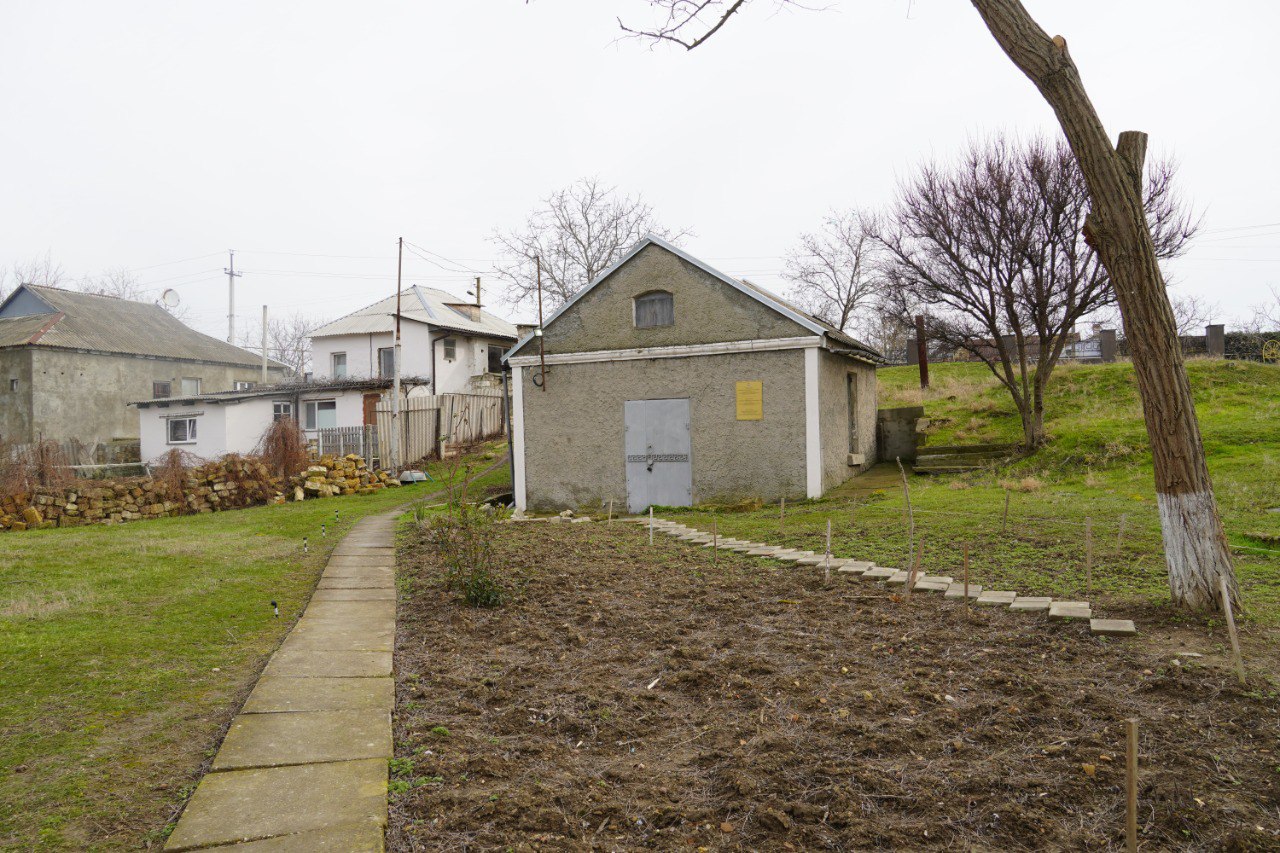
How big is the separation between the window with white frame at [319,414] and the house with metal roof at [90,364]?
7.97m

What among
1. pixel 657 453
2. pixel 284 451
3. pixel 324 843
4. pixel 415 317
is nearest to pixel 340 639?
pixel 324 843

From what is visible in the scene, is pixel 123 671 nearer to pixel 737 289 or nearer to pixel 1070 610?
pixel 1070 610


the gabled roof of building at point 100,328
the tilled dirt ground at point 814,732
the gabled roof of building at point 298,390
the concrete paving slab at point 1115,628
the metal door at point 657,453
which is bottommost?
the tilled dirt ground at point 814,732

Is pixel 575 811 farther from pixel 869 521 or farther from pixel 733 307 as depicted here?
pixel 733 307

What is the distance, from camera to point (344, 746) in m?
3.79

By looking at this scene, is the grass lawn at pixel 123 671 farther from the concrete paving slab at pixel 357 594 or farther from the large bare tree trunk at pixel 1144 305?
the large bare tree trunk at pixel 1144 305

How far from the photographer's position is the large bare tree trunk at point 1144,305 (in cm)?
561

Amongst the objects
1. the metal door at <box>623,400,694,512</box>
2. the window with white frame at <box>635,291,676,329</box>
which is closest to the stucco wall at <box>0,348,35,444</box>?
the metal door at <box>623,400,694,512</box>

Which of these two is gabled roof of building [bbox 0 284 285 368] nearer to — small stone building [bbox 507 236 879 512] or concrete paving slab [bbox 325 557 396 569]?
small stone building [bbox 507 236 879 512]

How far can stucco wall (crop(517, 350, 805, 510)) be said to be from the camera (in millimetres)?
14312

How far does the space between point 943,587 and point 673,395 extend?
8720 mm

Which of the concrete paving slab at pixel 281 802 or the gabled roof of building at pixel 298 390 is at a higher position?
the gabled roof of building at pixel 298 390

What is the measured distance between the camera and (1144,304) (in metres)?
5.71

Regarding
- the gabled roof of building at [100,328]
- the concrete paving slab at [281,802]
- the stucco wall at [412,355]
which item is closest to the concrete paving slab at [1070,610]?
the concrete paving slab at [281,802]
